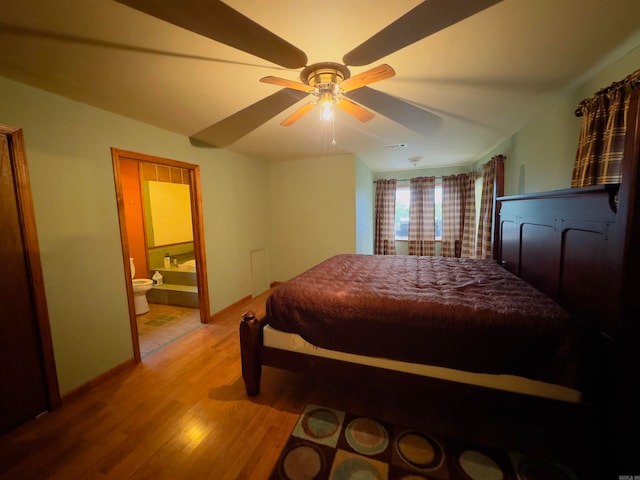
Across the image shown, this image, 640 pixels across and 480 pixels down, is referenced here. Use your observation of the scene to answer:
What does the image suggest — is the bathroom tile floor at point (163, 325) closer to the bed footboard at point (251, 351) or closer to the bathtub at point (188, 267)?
the bathtub at point (188, 267)

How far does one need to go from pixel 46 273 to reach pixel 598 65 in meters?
3.93

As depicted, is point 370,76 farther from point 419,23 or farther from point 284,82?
point 284,82

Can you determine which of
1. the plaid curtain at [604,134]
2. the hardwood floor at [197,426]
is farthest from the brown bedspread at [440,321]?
the plaid curtain at [604,134]

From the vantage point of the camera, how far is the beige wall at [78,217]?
5.33ft

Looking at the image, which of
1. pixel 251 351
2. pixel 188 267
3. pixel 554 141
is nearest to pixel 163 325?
pixel 188 267

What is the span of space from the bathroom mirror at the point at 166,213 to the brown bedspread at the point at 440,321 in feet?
10.7

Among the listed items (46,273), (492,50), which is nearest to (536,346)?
(492,50)

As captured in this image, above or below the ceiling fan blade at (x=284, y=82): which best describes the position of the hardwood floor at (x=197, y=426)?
below

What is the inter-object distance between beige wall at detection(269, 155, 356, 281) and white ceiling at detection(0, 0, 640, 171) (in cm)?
170

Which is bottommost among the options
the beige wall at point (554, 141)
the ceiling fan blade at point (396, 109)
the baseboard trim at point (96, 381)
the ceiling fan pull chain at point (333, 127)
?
the baseboard trim at point (96, 381)

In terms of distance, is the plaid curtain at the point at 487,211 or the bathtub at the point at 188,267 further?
the bathtub at the point at 188,267

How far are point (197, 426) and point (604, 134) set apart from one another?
320cm

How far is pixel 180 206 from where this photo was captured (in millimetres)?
4395

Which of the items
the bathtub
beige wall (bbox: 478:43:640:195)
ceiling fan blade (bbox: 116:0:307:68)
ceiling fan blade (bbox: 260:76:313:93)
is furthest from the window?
ceiling fan blade (bbox: 116:0:307:68)
